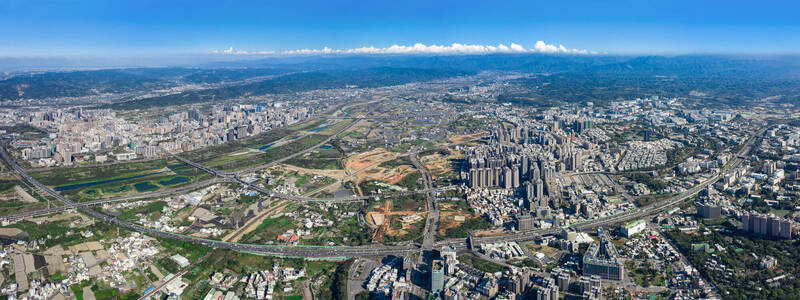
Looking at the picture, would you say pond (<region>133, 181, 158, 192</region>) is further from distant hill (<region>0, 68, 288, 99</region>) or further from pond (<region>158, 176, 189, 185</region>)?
distant hill (<region>0, 68, 288, 99</region>)

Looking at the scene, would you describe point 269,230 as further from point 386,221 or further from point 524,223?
point 524,223

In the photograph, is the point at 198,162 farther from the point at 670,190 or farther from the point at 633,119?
the point at 633,119

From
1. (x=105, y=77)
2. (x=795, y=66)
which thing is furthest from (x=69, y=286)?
(x=795, y=66)

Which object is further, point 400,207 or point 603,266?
point 400,207

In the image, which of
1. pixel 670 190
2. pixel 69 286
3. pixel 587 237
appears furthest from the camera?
pixel 670 190

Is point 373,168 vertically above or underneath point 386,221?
above

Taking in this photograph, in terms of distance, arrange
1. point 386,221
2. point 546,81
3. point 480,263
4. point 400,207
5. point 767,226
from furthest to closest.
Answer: point 546,81, point 400,207, point 386,221, point 767,226, point 480,263

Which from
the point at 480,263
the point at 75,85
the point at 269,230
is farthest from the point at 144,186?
the point at 75,85
